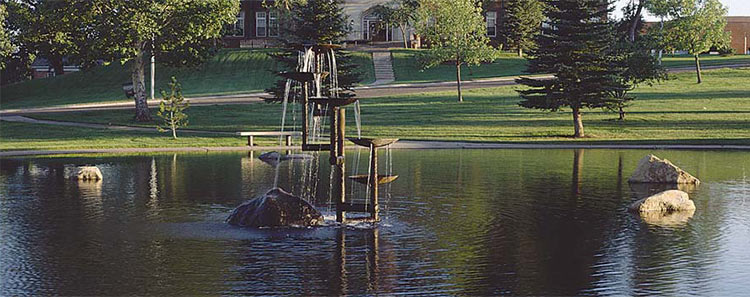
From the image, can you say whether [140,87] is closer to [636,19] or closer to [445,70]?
[445,70]

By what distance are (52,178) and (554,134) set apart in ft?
89.7

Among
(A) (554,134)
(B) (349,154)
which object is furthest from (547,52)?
(B) (349,154)

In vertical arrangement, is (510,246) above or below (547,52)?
below

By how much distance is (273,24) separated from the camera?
93.3m

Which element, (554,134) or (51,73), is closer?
(554,134)

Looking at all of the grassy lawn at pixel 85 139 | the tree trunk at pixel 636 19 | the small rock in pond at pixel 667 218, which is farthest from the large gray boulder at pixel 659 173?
the tree trunk at pixel 636 19

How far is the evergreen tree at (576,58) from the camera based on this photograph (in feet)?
152

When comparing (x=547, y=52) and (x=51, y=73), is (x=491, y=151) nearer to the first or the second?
(x=547, y=52)

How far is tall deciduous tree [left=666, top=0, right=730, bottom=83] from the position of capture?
70.1 m

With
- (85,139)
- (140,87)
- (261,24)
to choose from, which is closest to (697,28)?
(140,87)

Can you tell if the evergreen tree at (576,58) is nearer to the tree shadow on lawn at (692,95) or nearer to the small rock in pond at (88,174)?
the tree shadow on lawn at (692,95)

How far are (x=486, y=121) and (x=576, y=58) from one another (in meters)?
8.23

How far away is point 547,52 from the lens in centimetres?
4678

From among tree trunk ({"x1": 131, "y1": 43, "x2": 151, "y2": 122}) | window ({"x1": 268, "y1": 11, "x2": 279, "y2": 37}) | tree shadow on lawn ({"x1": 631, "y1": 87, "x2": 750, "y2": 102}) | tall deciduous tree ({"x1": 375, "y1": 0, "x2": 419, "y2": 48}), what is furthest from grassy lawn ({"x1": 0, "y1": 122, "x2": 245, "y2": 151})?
window ({"x1": 268, "y1": 11, "x2": 279, "y2": 37})
